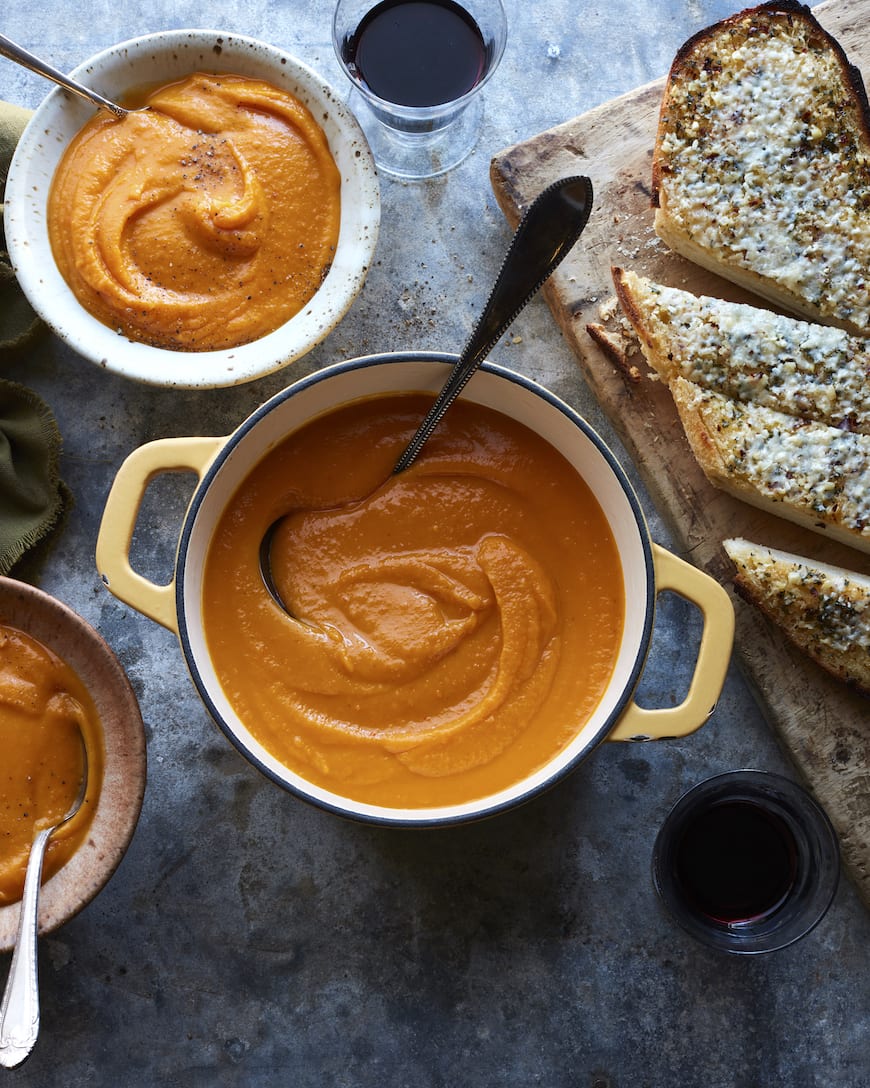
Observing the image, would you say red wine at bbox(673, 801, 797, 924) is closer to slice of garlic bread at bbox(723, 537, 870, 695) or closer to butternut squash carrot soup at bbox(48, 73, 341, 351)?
slice of garlic bread at bbox(723, 537, 870, 695)

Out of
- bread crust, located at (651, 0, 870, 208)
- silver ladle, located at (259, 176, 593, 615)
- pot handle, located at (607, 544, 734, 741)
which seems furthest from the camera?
bread crust, located at (651, 0, 870, 208)

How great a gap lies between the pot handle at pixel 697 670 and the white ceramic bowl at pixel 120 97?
1.03m

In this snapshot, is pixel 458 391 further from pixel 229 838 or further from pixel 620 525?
pixel 229 838

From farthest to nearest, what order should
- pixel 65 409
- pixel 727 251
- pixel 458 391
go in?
pixel 65 409, pixel 727 251, pixel 458 391

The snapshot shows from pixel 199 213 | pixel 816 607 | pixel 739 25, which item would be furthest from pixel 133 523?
pixel 739 25

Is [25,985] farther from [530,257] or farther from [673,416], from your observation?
[673,416]

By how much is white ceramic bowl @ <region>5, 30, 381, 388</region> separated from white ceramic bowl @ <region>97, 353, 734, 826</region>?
0.33 meters

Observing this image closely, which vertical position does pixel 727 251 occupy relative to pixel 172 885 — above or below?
above

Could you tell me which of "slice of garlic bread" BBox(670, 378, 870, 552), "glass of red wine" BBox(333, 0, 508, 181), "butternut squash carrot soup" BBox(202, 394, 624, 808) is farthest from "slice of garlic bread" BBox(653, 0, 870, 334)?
"butternut squash carrot soup" BBox(202, 394, 624, 808)

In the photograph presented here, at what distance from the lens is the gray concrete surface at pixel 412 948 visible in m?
2.50

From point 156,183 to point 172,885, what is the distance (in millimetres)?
1737

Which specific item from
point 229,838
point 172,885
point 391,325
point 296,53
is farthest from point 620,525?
point 296,53

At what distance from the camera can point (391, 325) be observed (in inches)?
105

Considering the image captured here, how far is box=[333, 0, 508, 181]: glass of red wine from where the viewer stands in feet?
8.40
